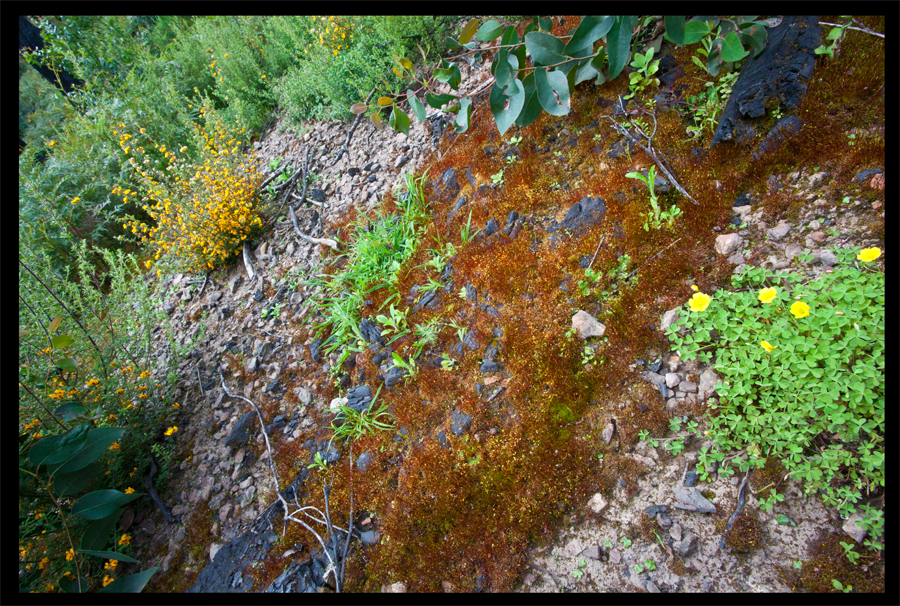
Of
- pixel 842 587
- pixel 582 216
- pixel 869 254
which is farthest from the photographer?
pixel 582 216

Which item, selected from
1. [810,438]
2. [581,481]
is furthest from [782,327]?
[581,481]

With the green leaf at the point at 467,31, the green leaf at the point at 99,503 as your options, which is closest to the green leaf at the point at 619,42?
the green leaf at the point at 467,31

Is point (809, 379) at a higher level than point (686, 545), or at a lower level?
higher

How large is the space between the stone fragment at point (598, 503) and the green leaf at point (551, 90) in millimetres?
1996

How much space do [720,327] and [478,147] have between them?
2313mm

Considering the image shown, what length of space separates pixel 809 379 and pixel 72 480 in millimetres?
3548

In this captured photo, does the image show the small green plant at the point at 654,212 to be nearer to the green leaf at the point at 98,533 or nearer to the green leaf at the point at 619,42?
the green leaf at the point at 619,42

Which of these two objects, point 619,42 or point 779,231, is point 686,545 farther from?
point 619,42

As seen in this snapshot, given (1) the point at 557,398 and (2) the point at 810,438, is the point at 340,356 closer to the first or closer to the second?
(1) the point at 557,398

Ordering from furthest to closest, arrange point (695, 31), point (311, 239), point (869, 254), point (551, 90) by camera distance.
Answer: point (311, 239), point (551, 90), point (695, 31), point (869, 254)

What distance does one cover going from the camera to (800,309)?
153 centimetres

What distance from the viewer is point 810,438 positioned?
5.00 ft

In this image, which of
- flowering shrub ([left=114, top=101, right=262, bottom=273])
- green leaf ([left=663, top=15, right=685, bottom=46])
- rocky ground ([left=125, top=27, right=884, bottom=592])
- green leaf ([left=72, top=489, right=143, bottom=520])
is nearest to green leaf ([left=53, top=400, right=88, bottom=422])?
green leaf ([left=72, top=489, right=143, bottom=520])

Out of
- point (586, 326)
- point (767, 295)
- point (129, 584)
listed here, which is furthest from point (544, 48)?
point (129, 584)
